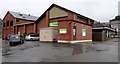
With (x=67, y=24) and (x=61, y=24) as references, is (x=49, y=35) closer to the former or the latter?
(x=61, y=24)

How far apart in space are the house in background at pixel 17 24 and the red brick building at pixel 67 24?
3.67 meters

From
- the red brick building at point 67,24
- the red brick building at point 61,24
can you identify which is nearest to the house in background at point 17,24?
the red brick building at point 61,24

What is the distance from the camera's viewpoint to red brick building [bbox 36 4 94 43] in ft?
84.3

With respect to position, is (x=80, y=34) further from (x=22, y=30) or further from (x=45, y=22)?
(x=22, y=30)

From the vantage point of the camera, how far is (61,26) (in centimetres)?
2623

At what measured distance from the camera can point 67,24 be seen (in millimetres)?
25672

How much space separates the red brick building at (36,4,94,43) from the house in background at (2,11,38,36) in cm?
367

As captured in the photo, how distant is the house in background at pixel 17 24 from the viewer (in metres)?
45.0

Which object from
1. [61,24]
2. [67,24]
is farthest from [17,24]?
[67,24]

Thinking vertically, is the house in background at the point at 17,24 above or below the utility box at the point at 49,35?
above

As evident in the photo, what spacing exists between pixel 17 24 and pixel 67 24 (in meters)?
27.6

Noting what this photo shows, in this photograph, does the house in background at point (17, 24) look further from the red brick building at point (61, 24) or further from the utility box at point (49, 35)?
the utility box at point (49, 35)

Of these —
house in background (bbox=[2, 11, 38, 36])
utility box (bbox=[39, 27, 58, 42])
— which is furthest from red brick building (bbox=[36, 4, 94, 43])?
house in background (bbox=[2, 11, 38, 36])

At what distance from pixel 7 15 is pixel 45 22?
78.7 feet
